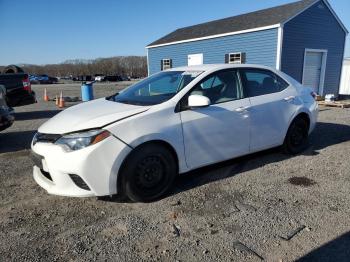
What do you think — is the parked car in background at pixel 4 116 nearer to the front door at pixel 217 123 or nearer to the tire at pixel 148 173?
the tire at pixel 148 173

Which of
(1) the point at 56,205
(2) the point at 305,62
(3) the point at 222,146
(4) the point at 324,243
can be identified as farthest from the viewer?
(2) the point at 305,62

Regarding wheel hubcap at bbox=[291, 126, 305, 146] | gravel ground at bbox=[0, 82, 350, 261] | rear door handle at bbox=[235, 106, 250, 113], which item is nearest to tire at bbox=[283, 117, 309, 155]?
wheel hubcap at bbox=[291, 126, 305, 146]

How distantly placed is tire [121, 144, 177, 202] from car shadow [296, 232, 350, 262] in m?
1.75

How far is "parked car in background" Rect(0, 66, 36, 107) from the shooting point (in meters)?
8.98

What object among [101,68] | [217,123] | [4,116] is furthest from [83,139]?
[101,68]

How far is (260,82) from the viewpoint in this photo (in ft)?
16.1

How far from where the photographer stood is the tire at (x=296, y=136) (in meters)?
5.32

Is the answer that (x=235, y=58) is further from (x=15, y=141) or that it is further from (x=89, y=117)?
(x=89, y=117)

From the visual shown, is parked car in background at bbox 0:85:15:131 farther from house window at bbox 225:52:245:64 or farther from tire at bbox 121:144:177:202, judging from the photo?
house window at bbox 225:52:245:64

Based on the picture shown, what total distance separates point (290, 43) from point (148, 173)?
12.2 metres

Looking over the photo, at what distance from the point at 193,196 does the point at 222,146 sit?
2.81 feet

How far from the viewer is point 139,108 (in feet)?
12.2

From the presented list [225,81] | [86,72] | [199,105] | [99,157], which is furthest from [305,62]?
[86,72]

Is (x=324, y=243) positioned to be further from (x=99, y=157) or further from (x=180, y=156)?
(x=99, y=157)
